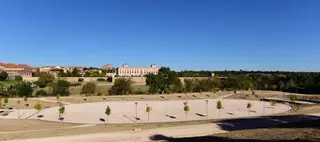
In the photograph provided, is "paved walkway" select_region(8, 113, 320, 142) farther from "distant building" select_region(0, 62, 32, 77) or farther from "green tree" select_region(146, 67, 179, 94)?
"distant building" select_region(0, 62, 32, 77)

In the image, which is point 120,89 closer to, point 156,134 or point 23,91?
point 23,91

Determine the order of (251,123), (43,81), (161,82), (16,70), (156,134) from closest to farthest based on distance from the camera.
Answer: (156,134), (251,123), (161,82), (43,81), (16,70)

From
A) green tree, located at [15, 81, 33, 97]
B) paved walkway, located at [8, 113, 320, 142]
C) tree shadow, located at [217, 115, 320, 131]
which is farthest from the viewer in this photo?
green tree, located at [15, 81, 33, 97]

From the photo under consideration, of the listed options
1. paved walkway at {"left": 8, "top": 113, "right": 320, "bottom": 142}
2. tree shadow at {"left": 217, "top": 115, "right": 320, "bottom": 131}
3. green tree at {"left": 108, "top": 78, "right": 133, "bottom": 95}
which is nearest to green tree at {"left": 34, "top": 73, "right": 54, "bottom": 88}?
green tree at {"left": 108, "top": 78, "right": 133, "bottom": 95}

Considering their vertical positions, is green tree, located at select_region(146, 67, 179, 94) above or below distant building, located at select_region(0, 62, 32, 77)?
below

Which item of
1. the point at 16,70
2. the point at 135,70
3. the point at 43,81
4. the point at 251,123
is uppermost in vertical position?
the point at 135,70

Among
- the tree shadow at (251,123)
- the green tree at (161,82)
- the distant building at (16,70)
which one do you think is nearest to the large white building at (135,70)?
the distant building at (16,70)

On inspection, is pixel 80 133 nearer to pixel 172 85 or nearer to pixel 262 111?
pixel 262 111

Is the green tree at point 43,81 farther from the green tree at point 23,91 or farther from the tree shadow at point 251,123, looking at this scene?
the tree shadow at point 251,123

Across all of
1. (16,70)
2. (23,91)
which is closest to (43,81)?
(23,91)

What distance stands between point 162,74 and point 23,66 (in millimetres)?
115213

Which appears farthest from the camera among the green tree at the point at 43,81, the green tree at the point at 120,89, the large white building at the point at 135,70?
the large white building at the point at 135,70

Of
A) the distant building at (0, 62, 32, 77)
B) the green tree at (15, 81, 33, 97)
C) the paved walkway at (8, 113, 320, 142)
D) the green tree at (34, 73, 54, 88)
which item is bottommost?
the paved walkway at (8, 113, 320, 142)

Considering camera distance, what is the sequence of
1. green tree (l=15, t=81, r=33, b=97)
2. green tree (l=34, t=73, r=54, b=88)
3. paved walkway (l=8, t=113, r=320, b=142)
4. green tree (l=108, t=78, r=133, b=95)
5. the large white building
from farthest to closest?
the large white building, green tree (l=34, t=73, r=54, b=88), green tree (l=108, t=78, r=133, b=95), green tree (l=15, t=81, r=33, b=97), paved walkway (l=8, t=113, r=320, b=142)
